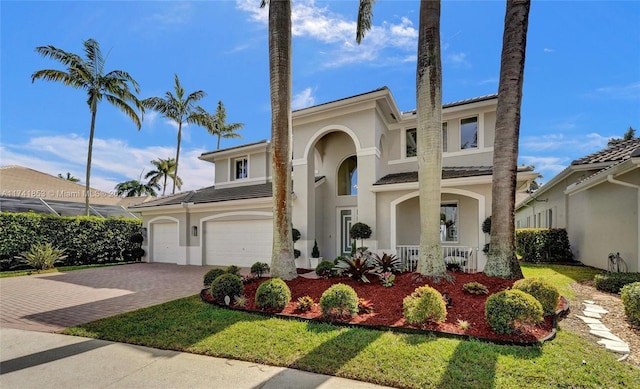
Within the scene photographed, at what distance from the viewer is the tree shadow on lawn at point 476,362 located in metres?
3.48

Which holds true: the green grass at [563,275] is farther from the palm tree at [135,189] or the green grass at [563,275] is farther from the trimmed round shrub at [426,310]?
the palm tree at [135,189]

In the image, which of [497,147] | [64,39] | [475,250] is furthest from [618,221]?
[64,39]

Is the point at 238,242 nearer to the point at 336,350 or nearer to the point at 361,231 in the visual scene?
the point at 361,231

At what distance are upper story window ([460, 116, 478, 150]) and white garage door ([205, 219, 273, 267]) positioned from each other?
361 inches

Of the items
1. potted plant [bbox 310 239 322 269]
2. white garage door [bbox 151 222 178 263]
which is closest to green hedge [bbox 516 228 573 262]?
potted plant [bbox 310 239 322 269]

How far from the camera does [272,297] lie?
6270 millimetres

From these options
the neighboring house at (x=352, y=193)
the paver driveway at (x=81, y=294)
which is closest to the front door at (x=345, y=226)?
the neighboring house at (x=352, y=193)

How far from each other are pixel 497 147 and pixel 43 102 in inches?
903

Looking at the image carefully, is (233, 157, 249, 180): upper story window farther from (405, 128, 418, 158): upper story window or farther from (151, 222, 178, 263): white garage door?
(405, 128, 418, 158): upper story window

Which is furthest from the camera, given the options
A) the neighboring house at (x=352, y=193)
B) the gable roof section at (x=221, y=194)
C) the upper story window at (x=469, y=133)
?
the gable roof section at (x=221, y=194)

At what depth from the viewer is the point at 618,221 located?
33.3 feet

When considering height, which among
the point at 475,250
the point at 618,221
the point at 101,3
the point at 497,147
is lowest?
the point at 475,250

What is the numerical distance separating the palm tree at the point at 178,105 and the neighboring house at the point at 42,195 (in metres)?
8.19

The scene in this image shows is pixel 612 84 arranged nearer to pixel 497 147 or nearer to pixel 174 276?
pixel 497 147
